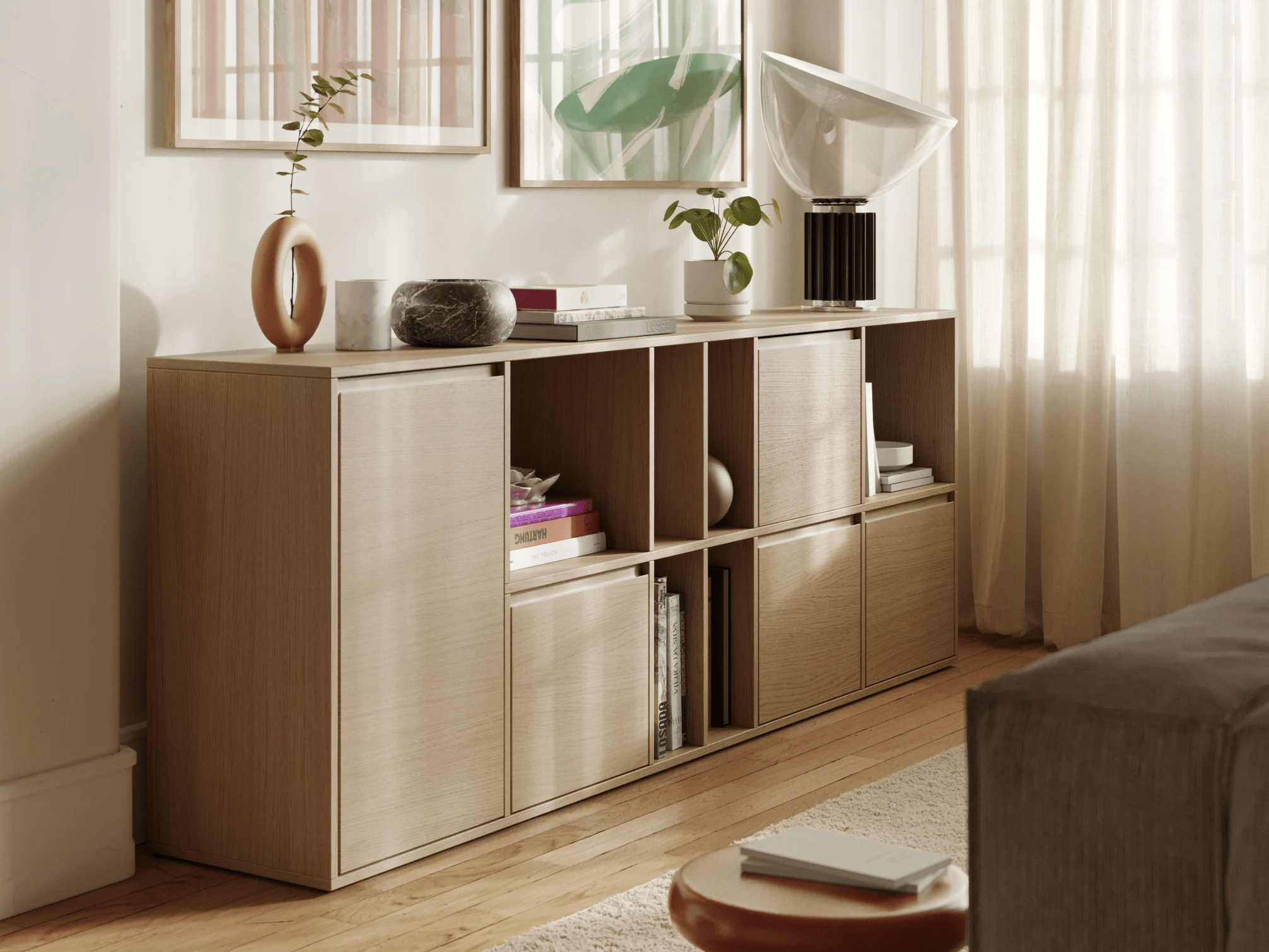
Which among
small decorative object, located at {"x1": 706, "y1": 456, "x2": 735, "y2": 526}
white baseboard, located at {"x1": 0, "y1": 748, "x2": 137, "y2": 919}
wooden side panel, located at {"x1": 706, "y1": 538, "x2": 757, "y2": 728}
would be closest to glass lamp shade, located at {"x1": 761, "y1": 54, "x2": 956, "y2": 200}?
small decorative object, located at {"x1": 706, "y1": 456, "x2": 735, "y2": 526}

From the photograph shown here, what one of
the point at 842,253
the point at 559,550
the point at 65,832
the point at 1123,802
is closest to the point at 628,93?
the point at 842,253

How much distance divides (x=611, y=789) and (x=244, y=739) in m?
0.78

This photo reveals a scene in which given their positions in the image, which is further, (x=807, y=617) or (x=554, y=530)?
(x=807, y=617)

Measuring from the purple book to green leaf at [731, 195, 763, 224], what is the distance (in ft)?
2.69

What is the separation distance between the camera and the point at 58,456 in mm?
2396

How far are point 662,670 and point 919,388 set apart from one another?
4.02ft

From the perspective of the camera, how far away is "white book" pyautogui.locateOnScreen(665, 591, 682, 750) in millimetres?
3143

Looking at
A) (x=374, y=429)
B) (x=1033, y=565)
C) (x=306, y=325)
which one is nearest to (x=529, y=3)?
(x=306, y=325)

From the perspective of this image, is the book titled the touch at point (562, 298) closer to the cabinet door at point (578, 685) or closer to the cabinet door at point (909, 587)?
the cabinet door at point (578, 685)

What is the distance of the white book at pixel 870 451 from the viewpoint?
362 centimetres

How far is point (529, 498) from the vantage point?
2.91 meters

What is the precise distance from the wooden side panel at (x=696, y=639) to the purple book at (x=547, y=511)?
0.27m

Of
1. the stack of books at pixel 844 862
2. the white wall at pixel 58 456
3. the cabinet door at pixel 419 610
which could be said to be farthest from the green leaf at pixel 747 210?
the stack of books at pixel 844 862

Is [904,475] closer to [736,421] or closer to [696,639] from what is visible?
[736,421]
